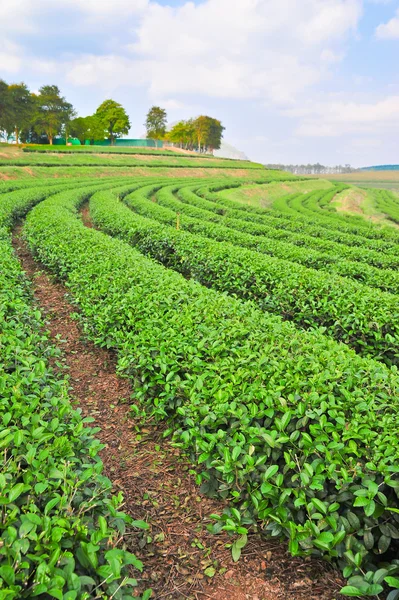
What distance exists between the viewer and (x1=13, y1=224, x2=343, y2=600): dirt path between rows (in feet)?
8.49

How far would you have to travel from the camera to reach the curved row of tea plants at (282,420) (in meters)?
2.43

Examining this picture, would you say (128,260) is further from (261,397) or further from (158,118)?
(158,118)

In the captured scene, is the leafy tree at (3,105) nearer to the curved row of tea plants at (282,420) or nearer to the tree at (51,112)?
the tree at (51,112)

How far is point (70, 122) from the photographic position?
5953 centimetres

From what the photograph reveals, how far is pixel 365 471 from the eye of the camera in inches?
99.7

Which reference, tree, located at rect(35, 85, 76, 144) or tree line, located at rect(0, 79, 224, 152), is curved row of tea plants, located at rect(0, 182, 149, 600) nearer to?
tree line, located at rect(0, 79, 224, 152)

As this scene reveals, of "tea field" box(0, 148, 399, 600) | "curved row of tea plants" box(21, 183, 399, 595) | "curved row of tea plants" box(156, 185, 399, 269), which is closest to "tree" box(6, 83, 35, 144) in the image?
"curved row of tea plants" box(156, 185, 399, 269)

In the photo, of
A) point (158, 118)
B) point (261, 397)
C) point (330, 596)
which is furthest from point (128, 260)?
point (158, 118)

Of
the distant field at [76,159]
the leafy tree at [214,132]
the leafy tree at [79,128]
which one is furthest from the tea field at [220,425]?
the leafy tree at [214,132]

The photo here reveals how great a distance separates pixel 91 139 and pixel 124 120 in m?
7.77

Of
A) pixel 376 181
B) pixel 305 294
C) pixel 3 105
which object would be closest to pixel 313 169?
pixel 376 181

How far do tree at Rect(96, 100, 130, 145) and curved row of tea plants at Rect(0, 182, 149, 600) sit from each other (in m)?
73.8

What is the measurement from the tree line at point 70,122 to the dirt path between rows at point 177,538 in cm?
5114

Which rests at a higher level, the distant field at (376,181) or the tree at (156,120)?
the tree at (156,120)
